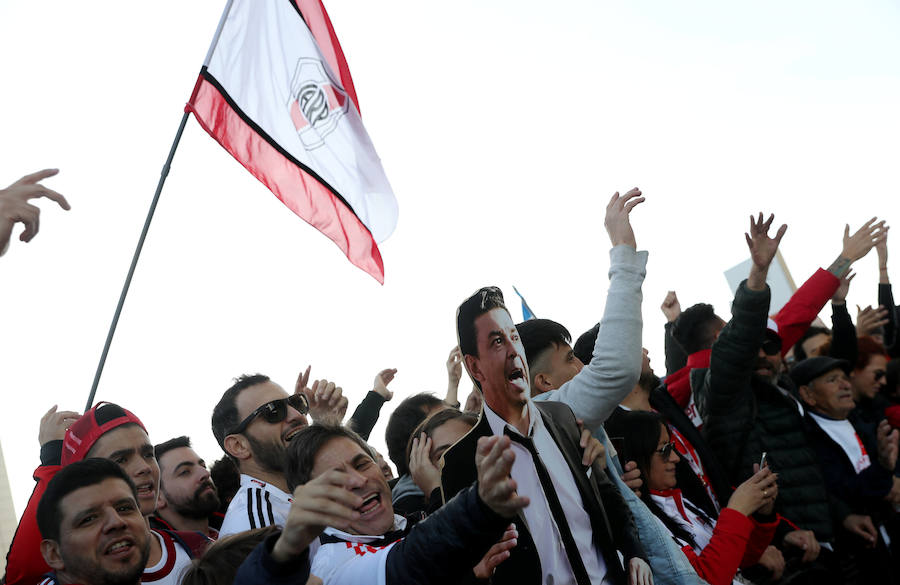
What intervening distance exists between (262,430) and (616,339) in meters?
1.82

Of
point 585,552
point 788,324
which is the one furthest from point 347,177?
point 585,552

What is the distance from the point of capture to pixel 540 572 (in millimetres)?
2492

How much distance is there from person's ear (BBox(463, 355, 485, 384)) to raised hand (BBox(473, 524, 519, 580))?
0.48m

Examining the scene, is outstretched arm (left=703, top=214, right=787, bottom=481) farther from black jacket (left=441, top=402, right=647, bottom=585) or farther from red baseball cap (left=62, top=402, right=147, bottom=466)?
red baseball cap (left=62, top=402, right=147, bottom=466)

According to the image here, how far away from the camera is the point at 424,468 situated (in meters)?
3.05

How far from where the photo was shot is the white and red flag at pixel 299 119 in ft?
15.9

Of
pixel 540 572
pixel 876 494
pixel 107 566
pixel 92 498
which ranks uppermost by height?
A: pixel 92 498

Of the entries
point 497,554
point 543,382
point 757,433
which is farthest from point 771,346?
point 497,554

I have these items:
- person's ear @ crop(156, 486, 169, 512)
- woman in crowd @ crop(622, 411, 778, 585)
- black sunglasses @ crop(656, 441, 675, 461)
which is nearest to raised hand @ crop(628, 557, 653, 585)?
woman in crowd @ crop(622, 411, 778, 585)

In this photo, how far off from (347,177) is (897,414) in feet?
15.2

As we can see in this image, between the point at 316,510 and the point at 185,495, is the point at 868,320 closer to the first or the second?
the point at 185,495

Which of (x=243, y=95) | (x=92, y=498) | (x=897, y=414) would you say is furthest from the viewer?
(x=897, y=414)

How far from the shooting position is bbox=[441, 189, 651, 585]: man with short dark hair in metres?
2.52

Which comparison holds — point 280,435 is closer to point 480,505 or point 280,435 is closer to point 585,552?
point 585,552
